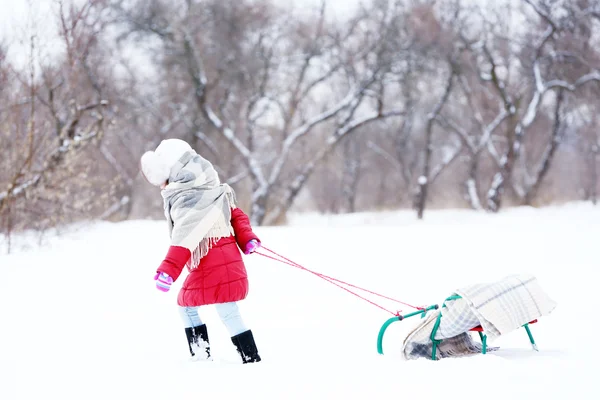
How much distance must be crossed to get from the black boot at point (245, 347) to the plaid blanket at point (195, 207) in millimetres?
530

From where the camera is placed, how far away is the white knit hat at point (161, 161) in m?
3.74

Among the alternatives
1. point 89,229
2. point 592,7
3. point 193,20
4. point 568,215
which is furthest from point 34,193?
point 592,7

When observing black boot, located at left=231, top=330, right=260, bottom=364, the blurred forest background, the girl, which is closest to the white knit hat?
the girl

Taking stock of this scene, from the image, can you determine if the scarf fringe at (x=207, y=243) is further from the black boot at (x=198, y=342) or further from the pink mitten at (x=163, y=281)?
the black boot at (x=198, y=342)

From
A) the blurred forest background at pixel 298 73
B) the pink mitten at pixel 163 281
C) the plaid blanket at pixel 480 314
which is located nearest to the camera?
the pink mitten at pixel 163 281

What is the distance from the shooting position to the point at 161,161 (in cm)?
374

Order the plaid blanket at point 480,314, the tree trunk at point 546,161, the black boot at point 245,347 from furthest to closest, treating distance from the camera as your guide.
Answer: the tree trunk at point 546,161, the black boot at point 245,347, the plaid blanket at point 480,314

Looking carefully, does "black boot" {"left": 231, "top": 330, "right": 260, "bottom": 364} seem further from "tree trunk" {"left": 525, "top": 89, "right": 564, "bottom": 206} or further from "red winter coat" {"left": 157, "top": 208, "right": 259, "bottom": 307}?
"tree trunk" {"left": 525, "top": 89, "right": 564, "bottom": 206}

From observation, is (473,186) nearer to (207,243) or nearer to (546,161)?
(546,161)

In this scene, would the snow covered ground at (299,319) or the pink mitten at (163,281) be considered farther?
the pink mitten at (163,281)

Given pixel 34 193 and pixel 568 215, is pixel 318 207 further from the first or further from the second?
pixel 34 193

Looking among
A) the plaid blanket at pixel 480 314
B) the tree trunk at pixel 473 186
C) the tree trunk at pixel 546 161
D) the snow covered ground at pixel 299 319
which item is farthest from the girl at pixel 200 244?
the tree trunk at pixel 473 186

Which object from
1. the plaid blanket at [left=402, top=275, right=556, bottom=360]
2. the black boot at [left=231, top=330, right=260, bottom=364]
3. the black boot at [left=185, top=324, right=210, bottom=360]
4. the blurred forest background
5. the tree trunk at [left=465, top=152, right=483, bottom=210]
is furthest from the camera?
the tree trunk at [left=465, top=152, right=483, bottom=210]

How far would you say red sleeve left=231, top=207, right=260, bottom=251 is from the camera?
3877 mm
